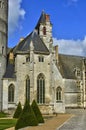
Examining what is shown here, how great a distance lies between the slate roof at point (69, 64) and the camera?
239 feet

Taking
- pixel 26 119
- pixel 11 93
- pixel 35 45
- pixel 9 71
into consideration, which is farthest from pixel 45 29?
pixel 26 119

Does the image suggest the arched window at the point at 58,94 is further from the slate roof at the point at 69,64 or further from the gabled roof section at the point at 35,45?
the slate roof at the point at 69,64

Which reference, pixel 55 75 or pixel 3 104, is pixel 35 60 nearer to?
pixel 55 75

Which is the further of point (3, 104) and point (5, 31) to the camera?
point (5, 31)

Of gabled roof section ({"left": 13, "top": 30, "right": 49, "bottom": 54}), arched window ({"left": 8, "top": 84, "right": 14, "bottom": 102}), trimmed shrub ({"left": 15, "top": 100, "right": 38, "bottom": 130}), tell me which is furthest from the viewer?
gabled roof section ({"left": 13, "top": 30, "right": 49, "bottom": 54})

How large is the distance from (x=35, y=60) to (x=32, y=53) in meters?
1.44

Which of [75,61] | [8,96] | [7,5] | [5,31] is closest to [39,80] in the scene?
[8,96]

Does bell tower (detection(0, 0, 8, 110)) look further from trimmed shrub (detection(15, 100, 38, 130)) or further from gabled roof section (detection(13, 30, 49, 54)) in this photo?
trimmed shrub (detection(15, 100, 38, 130))

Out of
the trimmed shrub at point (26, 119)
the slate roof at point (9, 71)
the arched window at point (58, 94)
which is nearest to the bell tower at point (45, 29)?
A: the slate roof at point (9, 71)

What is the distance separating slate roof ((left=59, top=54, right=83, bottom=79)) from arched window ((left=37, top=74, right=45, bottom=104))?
16678 millimetres

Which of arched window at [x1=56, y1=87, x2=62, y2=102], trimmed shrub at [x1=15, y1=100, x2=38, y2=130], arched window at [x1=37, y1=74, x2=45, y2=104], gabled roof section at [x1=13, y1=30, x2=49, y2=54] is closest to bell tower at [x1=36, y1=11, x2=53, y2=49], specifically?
gabled roof section at [x1=13, y1=30, x2=49, y2=54]

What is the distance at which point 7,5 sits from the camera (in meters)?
59.2

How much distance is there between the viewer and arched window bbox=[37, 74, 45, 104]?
2131 inches

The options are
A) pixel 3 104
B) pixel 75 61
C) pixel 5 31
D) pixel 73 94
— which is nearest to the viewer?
pixel 3 104
